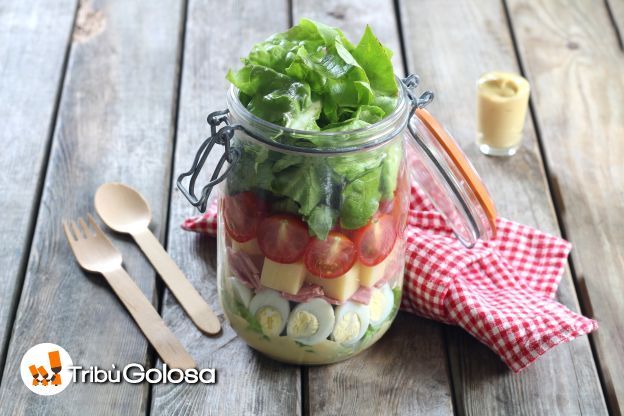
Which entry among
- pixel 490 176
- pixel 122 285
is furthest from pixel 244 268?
pixel 490 176

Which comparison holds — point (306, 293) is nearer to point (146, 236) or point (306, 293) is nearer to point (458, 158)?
point (458, 158)

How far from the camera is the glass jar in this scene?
90cm

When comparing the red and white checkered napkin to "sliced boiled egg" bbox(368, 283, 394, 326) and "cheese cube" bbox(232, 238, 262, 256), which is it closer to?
"sliced boiled egg" bbox(368, 283, 394, 326)

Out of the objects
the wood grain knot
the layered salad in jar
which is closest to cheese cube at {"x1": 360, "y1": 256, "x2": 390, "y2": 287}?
the layered salad in jar

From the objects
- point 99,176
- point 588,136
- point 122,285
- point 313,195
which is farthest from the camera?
point 588,136

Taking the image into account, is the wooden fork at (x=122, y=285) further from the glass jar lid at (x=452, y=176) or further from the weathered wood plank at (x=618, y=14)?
the weathered wood plank at (x=618, y=14)

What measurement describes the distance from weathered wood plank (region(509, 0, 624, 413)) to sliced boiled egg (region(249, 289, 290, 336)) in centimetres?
40

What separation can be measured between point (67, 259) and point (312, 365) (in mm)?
377

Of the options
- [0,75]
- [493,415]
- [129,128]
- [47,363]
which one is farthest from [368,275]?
[0,75]

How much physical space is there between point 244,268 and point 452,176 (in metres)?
0.26

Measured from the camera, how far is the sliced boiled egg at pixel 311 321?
972mm

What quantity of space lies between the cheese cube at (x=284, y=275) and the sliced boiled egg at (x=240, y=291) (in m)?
0.05

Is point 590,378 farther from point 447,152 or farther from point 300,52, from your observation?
point 300,52

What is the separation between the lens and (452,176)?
1.03 meters
